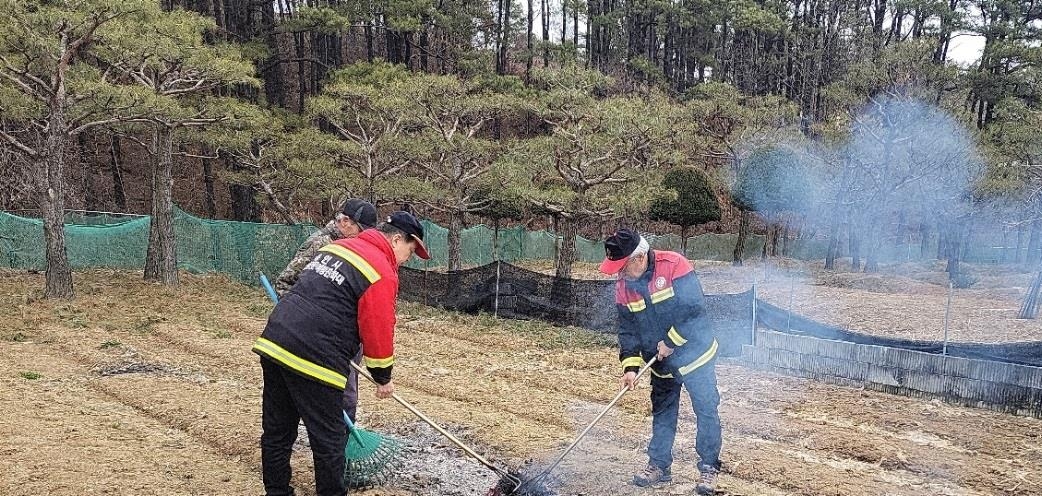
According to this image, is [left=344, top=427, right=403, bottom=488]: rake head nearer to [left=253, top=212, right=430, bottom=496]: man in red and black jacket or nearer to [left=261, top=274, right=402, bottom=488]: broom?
[left=261, top=274, right=402, bottom=488]: broom

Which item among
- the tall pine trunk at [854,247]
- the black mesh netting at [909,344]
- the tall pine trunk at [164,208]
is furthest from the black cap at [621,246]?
the tall pine trunk at [854,247]

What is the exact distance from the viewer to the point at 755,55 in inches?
1339

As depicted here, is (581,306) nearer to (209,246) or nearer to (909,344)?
(909,344)

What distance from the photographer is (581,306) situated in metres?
10.1

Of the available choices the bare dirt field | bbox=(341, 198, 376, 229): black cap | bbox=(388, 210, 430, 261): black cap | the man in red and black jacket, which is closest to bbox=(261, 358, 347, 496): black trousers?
the man in red and black jacket

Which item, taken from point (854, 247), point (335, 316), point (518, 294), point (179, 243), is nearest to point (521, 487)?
point (335, 316)

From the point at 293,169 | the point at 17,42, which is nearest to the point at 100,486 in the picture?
the point at 17,42

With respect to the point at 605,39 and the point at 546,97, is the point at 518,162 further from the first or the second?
the point at 605,39

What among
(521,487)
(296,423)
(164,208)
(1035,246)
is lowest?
(1035,246)

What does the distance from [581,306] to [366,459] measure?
20.9ft

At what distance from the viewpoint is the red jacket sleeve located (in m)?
3.12

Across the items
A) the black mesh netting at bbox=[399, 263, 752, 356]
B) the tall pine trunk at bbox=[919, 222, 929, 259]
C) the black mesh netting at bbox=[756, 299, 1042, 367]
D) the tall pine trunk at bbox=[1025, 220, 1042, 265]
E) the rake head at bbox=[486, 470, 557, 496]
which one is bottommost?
the tall pine trunk at bbox=[919, 222, 929, 259]

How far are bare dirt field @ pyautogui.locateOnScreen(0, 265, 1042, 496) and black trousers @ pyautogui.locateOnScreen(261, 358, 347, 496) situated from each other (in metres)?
0.66

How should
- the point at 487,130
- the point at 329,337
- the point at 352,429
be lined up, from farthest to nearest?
the point at 487,130
the point at 352,429
the point at 329,337
